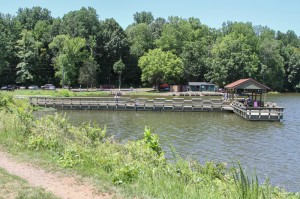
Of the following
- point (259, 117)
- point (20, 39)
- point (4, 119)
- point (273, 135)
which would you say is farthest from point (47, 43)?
point (4, 119)

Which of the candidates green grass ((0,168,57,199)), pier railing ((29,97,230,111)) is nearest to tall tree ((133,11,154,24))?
pier railing ((29,97,230,111))

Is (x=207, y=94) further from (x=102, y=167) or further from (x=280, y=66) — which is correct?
(x=102, y=167)

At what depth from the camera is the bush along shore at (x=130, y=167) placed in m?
7.15

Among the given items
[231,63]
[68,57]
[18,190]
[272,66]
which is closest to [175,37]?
[231,63]

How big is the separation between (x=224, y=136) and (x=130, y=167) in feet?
62.5

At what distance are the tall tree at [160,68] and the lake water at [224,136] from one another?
40049 mm

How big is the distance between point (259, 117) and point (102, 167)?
29395mm

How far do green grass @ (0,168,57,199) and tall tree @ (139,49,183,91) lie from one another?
239 ft

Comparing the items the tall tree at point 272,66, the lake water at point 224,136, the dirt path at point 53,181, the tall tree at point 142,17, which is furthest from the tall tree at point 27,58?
the dirt path at point 53,181

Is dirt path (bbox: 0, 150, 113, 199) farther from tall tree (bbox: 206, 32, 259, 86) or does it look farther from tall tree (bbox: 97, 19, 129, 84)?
tall tree (bbox: 97, 19, 129, 84)

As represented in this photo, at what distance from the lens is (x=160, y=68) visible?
3184 inches

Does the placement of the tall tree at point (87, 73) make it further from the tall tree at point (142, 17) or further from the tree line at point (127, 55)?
the tall tree at point (142, 17)

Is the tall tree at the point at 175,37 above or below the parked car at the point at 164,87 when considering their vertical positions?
above

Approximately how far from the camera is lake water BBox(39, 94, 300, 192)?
58.2ft
